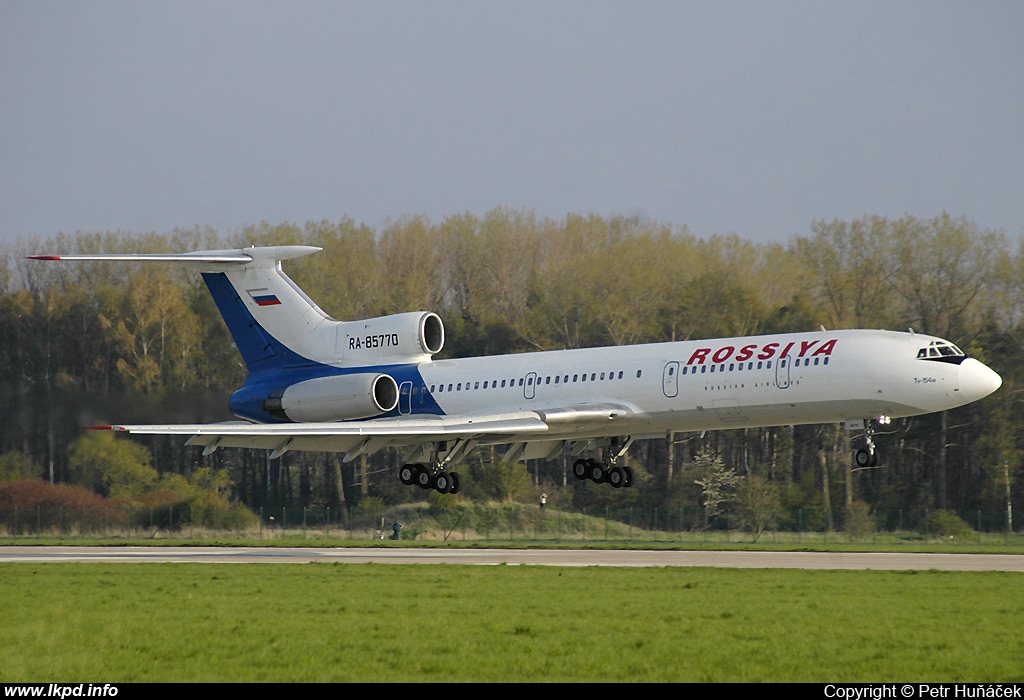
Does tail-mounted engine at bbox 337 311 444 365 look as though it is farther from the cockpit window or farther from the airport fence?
the cockpit window

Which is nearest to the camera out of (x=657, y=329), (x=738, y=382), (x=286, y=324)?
(x=738, y=382)

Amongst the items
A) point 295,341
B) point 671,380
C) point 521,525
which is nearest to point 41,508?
point 295,341

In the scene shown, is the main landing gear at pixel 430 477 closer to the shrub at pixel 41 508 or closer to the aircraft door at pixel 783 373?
the aircraft door at pixel 783 373

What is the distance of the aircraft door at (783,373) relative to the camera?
27.3 meters

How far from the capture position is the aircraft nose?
26.2 meters

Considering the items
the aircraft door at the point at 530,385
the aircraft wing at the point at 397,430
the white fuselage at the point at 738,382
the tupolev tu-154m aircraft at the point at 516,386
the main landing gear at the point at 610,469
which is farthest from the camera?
the main landing gear at the point at 610,469

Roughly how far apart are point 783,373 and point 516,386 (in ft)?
23.3

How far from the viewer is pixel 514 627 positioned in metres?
16.0

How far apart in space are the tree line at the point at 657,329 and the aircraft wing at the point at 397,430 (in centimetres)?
1500

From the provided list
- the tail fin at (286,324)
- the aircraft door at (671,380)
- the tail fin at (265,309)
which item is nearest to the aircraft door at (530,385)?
the tail fin at (286,324)

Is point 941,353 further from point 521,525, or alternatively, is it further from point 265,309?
point 521,525

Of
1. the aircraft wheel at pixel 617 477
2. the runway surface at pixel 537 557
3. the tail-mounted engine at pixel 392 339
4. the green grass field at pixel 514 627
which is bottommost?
the runway surface at pixel 537 557

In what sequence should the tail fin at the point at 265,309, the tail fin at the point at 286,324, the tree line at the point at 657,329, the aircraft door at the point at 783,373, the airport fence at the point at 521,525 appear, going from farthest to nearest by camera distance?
the tree line at the point at 657,329 → the airport fence at the point at 521,525 → the tail fin at the point at 265,309 → the tail fin at the point at 286,324 → the aircraft door at the point at 783,373

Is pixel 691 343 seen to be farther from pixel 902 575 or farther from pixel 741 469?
pixel 741 469
